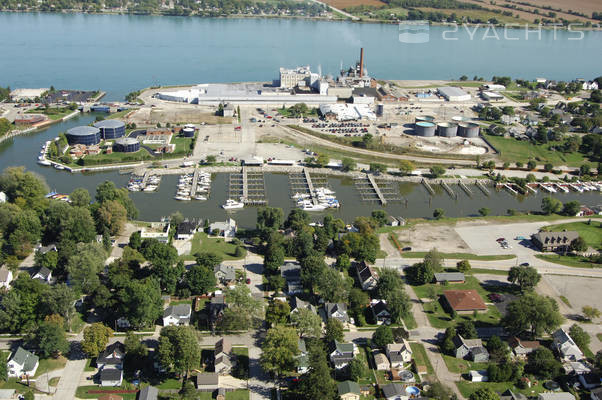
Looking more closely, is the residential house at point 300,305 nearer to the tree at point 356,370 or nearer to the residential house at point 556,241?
the tree at point 356,370

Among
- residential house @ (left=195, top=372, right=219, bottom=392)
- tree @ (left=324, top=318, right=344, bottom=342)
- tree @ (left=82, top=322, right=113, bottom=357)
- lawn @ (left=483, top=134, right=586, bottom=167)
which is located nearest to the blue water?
lawn @ (left=483, top=134, right=586, bottom=167)

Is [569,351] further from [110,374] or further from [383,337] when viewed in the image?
[110,374]

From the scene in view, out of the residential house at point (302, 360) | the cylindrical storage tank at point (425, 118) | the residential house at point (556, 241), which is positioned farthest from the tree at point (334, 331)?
the cylindrical storage tank at point (425, 118)

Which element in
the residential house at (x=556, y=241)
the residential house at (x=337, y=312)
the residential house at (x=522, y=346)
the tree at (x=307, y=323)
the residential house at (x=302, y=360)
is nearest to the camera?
the residential house at (x=302, y=360)

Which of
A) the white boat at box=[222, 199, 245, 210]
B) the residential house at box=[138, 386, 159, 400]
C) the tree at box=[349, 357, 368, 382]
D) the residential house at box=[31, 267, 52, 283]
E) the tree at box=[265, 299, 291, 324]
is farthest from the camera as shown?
the white boat at box=[222, 199, 245, 210]

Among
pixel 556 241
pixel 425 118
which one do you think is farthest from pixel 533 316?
pixel 425 118

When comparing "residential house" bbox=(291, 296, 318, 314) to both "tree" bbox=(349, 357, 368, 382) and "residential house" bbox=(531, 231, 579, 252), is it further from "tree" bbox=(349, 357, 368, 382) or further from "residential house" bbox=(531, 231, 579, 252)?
"residential house" bbox=(531, 231, 579, 252)

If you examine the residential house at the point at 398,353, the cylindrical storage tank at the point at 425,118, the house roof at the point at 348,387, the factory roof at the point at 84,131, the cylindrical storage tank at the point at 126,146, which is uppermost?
the cylindrical storage tank at the point at 425,118

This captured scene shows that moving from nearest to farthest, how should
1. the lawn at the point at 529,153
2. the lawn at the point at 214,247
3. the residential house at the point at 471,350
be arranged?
the residential house at the point at 471,350, the lawn at the point at 214,247, the lawn at the point at 529,153
